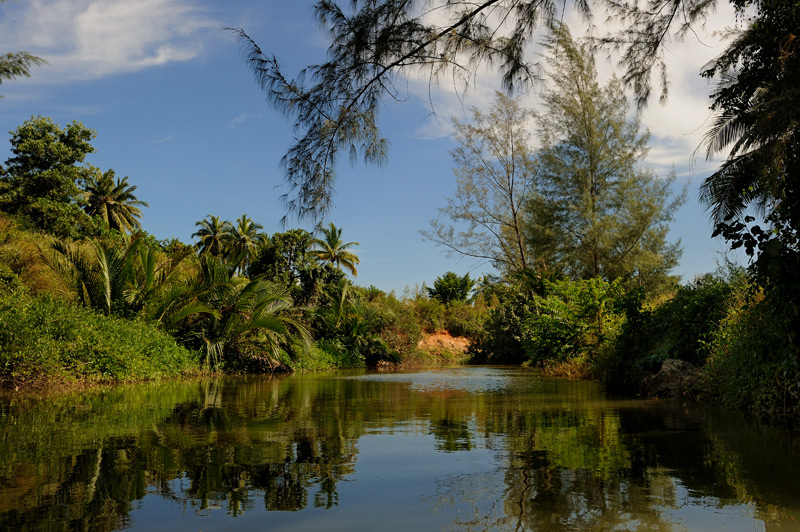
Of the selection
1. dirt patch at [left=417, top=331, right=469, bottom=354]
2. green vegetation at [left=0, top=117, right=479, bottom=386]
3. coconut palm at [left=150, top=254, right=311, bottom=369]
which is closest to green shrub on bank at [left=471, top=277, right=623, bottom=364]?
green vegetation at [left=0, top=117, right=479, bottom=386]

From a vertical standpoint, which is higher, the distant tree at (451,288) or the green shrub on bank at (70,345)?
the distant tree at (451,288)

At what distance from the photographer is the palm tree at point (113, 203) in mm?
44188

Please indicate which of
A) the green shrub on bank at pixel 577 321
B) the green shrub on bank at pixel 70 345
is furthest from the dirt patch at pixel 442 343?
the green shrub on bank at pixel 70 345

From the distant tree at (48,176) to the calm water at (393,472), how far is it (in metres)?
25.3

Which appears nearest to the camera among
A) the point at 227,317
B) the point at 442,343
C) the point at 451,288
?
the point at 227,317

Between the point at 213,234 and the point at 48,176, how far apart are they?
66.0 feet

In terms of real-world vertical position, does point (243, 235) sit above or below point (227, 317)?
above

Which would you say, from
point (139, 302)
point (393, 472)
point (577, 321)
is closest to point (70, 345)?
point (139, 302)

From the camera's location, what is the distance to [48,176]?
29891mm

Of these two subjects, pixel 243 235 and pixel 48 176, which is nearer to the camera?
pixel 48 176

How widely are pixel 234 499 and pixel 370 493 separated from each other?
744 mm

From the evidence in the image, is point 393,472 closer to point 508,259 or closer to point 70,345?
point 70,345

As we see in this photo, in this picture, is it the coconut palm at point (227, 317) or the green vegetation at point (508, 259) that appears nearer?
the green vegetation at point (508, 259)

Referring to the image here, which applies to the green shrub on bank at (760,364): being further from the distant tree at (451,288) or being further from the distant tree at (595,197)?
the distant tree at (451,288)
